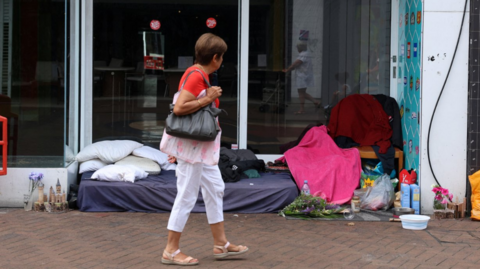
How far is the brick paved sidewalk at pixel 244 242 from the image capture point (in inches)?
212

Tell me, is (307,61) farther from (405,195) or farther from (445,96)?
(405,195)

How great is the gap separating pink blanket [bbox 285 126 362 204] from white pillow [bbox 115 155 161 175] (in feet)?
4.99

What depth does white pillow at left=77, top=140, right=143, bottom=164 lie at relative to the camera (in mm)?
7890

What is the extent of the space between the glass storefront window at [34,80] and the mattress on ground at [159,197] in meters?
0.56

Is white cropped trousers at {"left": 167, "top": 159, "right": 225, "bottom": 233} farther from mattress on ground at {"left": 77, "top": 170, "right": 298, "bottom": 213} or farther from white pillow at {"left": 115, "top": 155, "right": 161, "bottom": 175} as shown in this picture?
white pillow at {"left": 115, "top": 155, "right": 161, "bottom": 175}

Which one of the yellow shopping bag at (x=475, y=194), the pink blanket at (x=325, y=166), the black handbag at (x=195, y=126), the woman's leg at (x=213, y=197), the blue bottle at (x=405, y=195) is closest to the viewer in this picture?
the black handbag at (x=195, y=126)

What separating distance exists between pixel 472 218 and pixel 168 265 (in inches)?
134

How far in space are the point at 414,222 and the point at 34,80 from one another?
17.2 feet

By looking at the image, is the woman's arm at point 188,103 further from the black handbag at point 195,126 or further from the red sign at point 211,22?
the red sign at point 211,22

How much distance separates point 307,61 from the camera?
8.59 meters

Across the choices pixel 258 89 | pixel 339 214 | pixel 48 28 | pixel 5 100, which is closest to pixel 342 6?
pixel 258 89

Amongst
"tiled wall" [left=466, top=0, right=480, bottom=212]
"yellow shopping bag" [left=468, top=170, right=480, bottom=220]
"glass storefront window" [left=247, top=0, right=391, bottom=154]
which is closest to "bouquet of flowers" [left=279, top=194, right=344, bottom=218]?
"yellow shopping bag" [left=468, top=170, right=480, bottom=220]

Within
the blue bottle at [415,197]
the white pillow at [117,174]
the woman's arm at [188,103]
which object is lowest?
the blue bottle at [415,197]

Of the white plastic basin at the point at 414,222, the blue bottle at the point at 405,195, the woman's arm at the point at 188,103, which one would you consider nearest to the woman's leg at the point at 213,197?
the woman's arm at the point at 188,103
